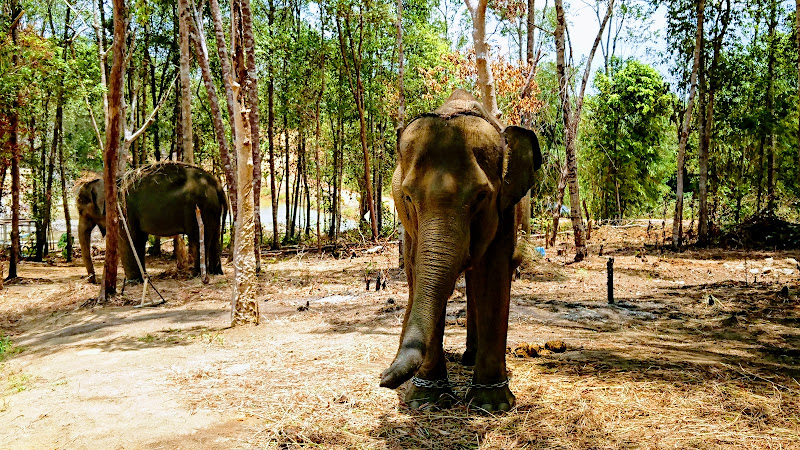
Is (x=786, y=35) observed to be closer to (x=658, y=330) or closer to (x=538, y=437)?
(x=658, y=330)

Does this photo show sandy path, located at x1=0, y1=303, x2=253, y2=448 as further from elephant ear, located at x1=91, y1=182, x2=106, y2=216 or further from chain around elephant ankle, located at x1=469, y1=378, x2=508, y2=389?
elephant ear, located at x1=91, y1=182, x2=106, y2=216

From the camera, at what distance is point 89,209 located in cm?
1502

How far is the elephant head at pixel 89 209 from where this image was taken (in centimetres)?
1475

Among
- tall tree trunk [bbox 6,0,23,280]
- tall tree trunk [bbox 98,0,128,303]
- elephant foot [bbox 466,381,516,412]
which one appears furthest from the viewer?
tall tree trunk [bbox 6,0,23,280]

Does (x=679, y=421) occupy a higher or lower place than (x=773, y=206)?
lower

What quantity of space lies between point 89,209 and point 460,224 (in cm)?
1402

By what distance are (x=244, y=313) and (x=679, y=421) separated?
599 centimetres

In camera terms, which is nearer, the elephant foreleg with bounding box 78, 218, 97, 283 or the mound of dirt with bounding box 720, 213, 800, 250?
the elephant foreleg with bounding box 78, 218, 97, 283

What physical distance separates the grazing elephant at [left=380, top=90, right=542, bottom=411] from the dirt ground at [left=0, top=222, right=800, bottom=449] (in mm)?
349

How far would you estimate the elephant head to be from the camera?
48.4ft

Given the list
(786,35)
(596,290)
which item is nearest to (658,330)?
(596,290)

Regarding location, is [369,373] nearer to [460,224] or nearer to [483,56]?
[460,224]

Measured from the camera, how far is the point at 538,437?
4.09m

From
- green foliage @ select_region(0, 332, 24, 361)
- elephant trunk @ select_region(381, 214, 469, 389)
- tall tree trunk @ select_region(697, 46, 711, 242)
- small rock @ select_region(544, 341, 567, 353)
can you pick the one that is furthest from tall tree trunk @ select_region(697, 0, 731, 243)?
green foliage @ select_region(0, 332, 24, 361)
